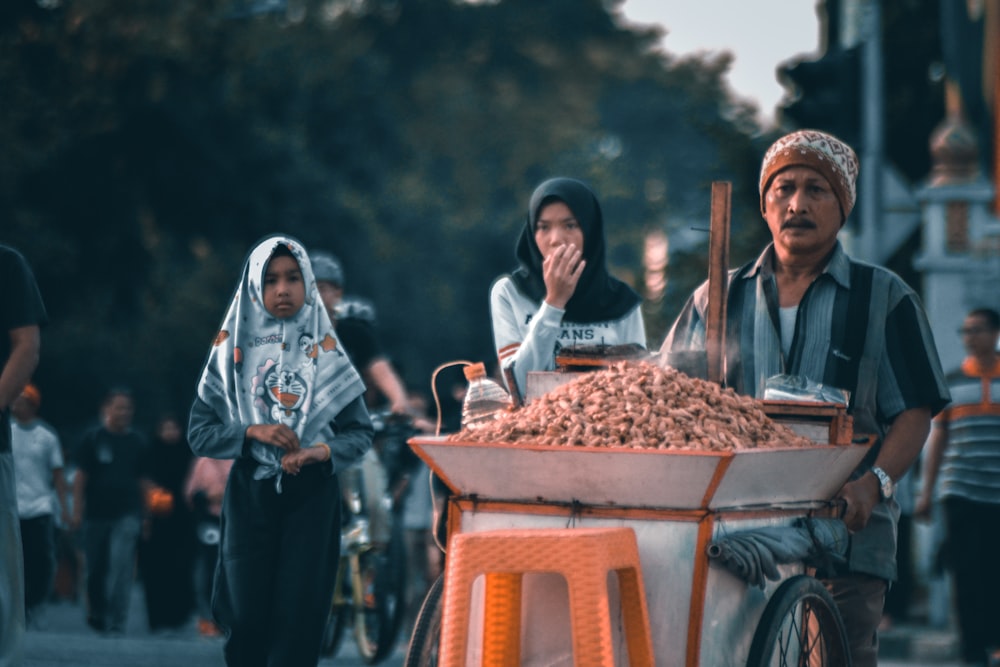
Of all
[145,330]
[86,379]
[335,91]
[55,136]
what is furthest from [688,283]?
[335,91]

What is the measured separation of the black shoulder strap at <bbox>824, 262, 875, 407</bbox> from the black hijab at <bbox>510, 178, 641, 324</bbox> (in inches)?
43.6

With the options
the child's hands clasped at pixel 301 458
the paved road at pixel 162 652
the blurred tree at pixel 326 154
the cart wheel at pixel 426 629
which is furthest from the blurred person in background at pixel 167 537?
the cart wheel at pixel 426 629

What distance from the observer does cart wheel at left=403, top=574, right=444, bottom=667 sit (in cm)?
532

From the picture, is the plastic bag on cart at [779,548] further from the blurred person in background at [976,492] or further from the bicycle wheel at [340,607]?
the bicycle wheel at [340,607]

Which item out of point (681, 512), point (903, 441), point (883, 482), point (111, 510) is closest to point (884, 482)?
point (883, 482)

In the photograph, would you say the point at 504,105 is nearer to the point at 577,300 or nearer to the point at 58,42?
the point at 58,42

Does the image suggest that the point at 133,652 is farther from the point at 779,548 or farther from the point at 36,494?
the point at 779,548

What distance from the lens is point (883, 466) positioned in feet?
17.0

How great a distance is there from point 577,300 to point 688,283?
934cm

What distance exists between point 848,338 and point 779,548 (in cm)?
82

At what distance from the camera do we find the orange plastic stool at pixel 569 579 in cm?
436

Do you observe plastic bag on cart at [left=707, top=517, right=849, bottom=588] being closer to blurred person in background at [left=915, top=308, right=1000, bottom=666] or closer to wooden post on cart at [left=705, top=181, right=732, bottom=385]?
wooden post on cart at [left=705, top=181, right=732, bottom=385]

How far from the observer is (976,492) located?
33.7ft

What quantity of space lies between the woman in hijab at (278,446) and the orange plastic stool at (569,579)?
1572 mm
